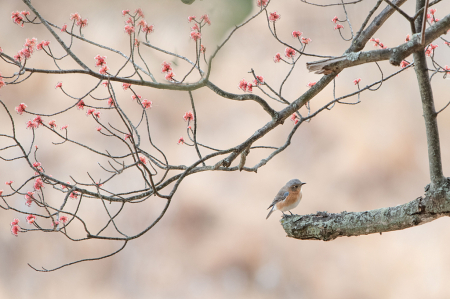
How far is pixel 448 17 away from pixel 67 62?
3176 millimetres

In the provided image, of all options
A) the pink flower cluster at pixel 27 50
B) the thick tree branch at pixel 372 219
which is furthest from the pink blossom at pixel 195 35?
the thick tree branch at pixel 372 219

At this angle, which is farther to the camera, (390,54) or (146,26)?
(146,26)

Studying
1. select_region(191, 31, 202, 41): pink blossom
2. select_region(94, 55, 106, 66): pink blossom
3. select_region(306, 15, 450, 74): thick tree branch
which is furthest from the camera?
select_region(94, 55, 106, 66): pink blossom

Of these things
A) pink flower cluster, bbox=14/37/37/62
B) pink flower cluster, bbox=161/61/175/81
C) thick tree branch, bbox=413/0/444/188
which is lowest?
thick tree branch, bbox=413/0/444/188

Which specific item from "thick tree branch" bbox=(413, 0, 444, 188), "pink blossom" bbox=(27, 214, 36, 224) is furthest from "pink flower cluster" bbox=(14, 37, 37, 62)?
"thick tree branch" bbox=(413, 0, 444, 188)

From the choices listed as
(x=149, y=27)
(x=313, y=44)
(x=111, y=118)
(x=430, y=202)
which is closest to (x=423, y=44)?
(x=430, y=202)

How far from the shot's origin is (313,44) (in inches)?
129

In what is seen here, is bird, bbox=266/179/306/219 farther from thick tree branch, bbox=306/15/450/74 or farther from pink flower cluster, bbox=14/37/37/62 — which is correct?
pink flower cluster, bbox=14/37/37/62

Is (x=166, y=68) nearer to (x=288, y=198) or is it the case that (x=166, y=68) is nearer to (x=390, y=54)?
(x=390, y=54)

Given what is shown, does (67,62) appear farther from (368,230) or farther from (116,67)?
(368,230)

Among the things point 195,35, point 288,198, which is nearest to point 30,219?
point 195,35

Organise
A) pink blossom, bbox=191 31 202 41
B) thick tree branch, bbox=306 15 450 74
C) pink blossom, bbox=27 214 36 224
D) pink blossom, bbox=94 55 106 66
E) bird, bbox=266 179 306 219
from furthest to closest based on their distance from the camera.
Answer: bird, bbox=266 179 306 219 → pink blossom, bbox=27 214 36 224 → pink blossom, bbox=94 55 106 66 → pink blossom, bbox=191 31 202 41 → thick tree branch, bbox=306 15 450 74

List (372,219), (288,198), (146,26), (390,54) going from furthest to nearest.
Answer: (288,198) → (372,219) → (146,26) → (390,54)

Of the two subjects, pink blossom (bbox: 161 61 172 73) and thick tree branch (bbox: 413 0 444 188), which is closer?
thick tree branch (bbox: 413 0 444 188)
